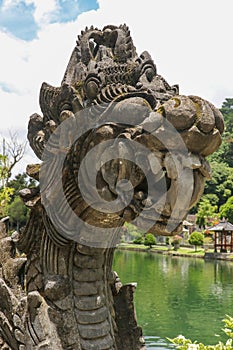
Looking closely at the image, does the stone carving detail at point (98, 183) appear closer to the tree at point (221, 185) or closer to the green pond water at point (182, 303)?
the green pond water at point (182, 303)

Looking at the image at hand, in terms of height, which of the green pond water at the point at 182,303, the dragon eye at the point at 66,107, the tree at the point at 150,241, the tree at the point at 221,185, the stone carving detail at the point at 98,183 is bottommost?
the green pond water at the point at 182,303

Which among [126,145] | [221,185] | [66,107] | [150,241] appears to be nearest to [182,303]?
[66,107]

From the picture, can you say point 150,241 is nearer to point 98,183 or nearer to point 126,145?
point 98,183

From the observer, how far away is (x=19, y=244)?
5.75 ft

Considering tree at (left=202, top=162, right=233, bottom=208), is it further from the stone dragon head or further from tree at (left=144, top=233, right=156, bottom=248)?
the stone dragon head

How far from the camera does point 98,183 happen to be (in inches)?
56.8

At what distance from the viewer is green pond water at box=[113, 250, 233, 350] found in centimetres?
571

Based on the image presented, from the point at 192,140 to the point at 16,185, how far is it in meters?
23.2

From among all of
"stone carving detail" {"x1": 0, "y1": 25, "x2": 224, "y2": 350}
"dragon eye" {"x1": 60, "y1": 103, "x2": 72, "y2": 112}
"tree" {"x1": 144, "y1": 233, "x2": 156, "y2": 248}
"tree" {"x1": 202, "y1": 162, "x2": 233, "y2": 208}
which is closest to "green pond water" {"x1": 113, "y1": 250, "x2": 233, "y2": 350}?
"stone carving detail" {"x1": 0, "y1": 25, "x2": 224, "y2": 350}

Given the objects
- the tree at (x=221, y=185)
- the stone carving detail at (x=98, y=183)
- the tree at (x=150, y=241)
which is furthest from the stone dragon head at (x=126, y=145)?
the tree at (x=221, y=185)

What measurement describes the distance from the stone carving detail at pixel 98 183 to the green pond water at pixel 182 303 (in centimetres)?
157

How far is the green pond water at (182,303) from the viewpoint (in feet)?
18.7

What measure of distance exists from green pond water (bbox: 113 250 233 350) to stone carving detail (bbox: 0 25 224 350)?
157 centimetres

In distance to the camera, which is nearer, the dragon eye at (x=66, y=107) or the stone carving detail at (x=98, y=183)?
the stone carving detail at (x=98, y=183)
